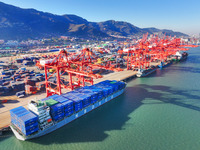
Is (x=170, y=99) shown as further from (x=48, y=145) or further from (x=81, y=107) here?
(x=48, y=145)

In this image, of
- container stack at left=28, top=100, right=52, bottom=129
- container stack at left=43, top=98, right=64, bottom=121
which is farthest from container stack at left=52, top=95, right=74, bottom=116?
container stack at left=28, top=100, right=52, bottom=129

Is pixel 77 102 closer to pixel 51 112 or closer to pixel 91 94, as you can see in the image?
pixel 91 94

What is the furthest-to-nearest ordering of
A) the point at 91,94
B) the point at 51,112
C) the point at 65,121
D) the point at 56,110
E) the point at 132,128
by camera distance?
the point at 91,94 → the point at 65,121 → the point at 132,128 → the point at 56,110 → the point at 51,112

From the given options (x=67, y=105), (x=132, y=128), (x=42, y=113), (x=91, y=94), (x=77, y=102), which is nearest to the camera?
(x=42, y=113)

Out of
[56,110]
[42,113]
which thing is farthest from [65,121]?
[42,113]

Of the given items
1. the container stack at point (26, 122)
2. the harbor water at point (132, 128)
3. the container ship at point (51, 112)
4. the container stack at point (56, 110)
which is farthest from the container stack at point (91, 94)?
the container stack at point (26, 122)

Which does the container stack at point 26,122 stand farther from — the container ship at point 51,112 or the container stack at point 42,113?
the container stack at point 42,113

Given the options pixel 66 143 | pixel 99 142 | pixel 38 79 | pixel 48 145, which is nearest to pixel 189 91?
pixel 99 142
